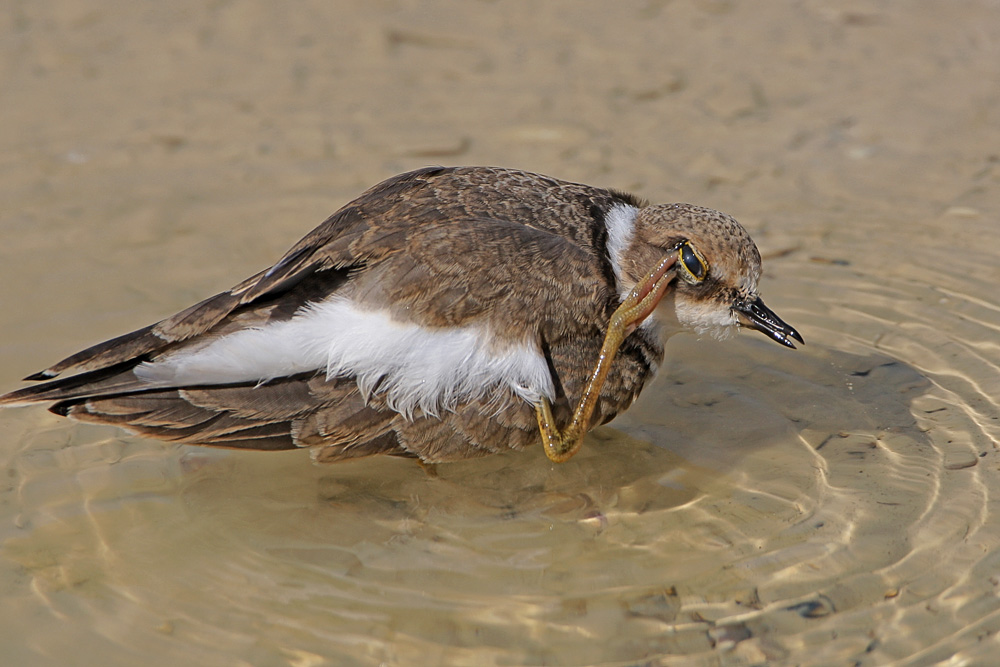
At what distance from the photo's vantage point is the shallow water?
3.98 m

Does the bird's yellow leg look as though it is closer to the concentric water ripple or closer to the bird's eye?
the bird's eye

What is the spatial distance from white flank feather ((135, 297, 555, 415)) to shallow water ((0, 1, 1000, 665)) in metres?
0.65

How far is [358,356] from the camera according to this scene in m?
4.15

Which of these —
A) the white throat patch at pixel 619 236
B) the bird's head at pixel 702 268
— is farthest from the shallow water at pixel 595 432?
the white throat patch at pixel 619 236

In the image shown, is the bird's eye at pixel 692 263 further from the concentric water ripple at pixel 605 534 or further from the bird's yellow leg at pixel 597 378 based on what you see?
the concentric water ripple at pixel 605 534

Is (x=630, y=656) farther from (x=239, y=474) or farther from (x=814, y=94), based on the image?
(x=814, y=94)

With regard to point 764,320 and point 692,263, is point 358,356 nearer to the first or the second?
point 692,263

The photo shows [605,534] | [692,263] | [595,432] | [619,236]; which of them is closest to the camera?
[605,534]

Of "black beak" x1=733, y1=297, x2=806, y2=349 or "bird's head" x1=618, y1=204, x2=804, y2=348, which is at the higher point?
"bird's head" x1=618, y1=204, x2=804, y2=348

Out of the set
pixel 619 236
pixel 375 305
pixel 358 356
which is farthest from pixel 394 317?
pixel 619 236

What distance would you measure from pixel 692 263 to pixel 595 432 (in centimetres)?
98

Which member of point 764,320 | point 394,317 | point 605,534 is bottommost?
point 605,534

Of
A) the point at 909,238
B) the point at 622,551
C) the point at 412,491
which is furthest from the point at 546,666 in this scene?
the point at 909,238

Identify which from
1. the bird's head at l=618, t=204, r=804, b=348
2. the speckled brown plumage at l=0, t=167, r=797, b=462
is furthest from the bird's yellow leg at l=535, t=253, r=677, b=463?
the bird's head at l=618, t=204, r=804, b=348
